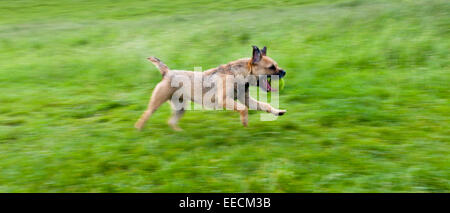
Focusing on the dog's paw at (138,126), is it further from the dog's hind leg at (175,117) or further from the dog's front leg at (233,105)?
the dog's front leg at (233,105)

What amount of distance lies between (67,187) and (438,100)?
6.33 metres

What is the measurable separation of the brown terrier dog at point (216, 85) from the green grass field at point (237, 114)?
431mm

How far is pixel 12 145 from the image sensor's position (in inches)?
291

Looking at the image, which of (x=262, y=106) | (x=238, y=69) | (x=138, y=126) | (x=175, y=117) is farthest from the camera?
(x=175, y=117)

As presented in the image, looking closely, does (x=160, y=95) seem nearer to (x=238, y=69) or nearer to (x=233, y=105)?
(x=233, y=105)

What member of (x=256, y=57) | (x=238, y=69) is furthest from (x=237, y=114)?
(x=256, y=57)

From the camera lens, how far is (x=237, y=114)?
8.67 metres

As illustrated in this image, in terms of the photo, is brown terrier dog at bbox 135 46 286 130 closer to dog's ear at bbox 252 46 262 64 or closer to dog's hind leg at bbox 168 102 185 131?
dog's ear at bbox 252 46 262 64

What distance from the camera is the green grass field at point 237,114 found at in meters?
5.99

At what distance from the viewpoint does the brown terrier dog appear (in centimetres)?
745

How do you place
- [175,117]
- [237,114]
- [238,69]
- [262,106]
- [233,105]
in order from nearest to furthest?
[233,105] < [262,106] < [238,69] < [175,117] < [237,114]

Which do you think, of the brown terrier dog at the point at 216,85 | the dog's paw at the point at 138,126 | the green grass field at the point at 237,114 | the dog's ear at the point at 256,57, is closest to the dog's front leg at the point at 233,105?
the brown terrier dog at the point at 216,85

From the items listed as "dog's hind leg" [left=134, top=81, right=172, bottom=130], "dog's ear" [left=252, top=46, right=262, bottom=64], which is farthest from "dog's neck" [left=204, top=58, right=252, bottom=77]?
"dog's hind leg" [left=134, top=81, right=172, bottom=130]

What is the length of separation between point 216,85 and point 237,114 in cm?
127
